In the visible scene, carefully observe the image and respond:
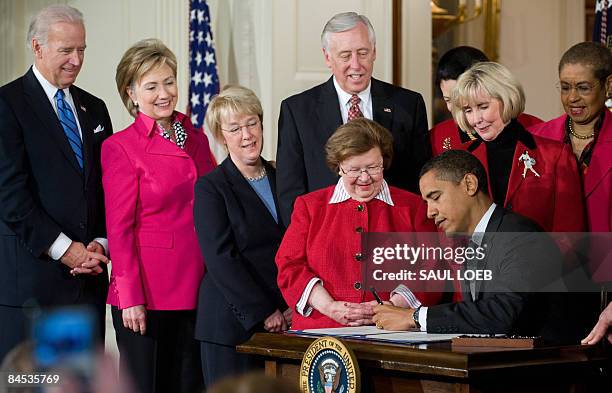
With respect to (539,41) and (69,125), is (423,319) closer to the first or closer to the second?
(69,125)

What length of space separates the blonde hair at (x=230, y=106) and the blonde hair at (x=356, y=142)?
1.68ft

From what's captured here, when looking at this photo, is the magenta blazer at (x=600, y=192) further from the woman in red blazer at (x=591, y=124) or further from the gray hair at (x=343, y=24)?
the gray hair at (x=343, y=24)

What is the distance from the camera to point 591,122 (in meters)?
4.23

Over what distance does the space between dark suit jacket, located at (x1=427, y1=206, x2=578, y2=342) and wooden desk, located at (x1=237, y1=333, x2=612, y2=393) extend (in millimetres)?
273

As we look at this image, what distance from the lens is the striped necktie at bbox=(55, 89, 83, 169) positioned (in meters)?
4.34

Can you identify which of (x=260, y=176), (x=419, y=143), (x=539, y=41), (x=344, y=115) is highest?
(x=539, y=41)

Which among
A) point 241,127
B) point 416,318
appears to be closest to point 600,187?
point 416,318

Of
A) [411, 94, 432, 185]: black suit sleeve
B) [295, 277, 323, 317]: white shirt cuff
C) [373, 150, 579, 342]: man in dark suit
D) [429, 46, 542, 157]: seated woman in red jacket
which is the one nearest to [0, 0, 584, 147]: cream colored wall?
[429, 46, 542, 157]: seated woman in red jacket

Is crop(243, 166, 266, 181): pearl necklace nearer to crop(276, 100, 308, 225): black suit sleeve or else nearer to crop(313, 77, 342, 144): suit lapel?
crop(276, 100, 308, 225): black suit sleeve

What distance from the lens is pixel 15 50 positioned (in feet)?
27.2

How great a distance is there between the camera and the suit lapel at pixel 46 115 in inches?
168

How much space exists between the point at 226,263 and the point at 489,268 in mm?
1145

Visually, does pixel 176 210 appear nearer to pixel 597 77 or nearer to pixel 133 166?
pixel 133 166

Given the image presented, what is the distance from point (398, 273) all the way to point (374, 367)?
2.86 feet
